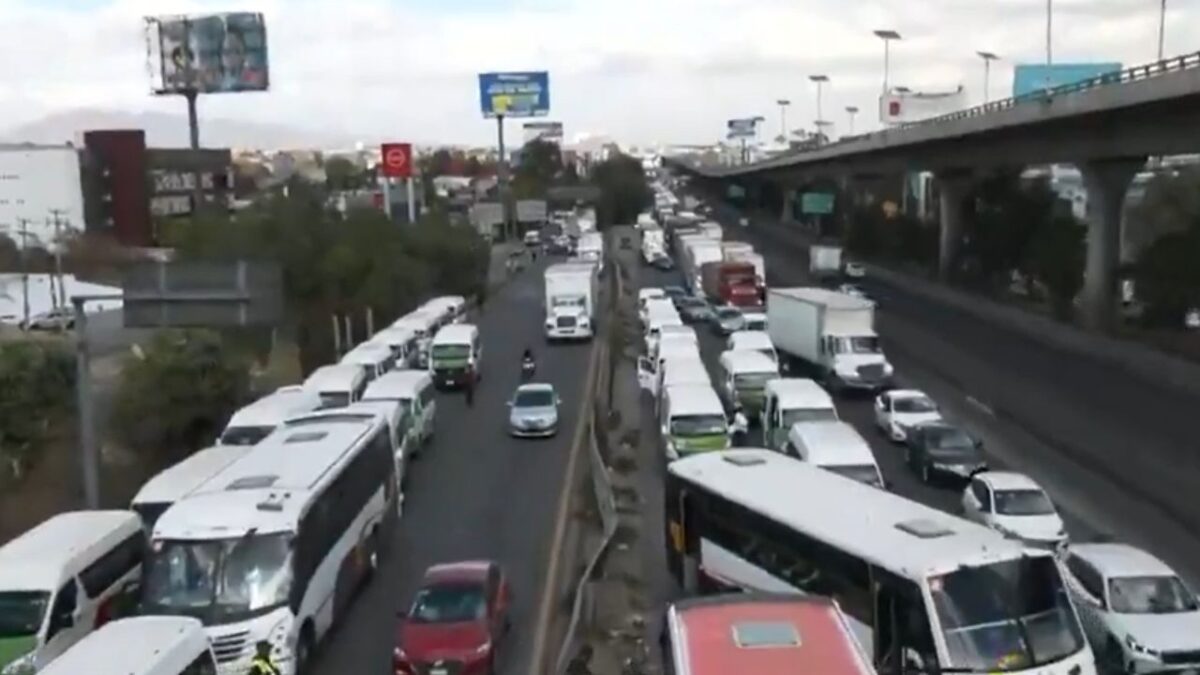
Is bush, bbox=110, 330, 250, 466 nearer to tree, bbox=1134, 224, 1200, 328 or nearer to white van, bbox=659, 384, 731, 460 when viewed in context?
white van, bbox=659, 384, 731, 460

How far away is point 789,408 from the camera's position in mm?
24516

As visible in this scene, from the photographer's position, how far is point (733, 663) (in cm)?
948

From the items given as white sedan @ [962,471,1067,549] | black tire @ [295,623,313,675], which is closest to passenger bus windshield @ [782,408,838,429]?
white sedan @ [962,471,1067,549]

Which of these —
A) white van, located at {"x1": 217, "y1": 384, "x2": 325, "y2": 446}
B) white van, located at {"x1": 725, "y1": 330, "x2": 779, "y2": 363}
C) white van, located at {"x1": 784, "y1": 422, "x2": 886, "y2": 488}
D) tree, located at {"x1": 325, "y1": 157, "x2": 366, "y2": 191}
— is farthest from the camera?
tree, located at {"x1": 325, "y1": 157, "x2": 366, "y2": 191}

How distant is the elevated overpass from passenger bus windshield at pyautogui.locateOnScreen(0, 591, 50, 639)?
Answer: 74.1 feet

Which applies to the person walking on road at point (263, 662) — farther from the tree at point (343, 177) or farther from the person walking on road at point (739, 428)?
the tree at point (343, 177)

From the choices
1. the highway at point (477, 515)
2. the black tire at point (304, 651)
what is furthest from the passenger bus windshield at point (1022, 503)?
the black tire at point (304, 651)

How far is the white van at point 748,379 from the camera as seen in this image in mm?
28703

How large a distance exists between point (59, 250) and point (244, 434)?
48.2 m

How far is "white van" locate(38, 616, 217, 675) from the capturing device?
10.5m

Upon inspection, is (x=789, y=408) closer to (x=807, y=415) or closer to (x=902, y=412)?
(x=807, y=415)

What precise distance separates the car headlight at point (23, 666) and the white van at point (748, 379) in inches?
670

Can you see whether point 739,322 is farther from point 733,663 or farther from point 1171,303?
point 733,663

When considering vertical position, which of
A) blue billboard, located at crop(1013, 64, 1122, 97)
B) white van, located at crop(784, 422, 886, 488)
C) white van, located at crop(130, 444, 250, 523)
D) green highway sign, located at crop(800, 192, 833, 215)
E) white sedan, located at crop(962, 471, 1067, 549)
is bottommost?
white sedan, located at crop(962, 471, 1067, 549)
